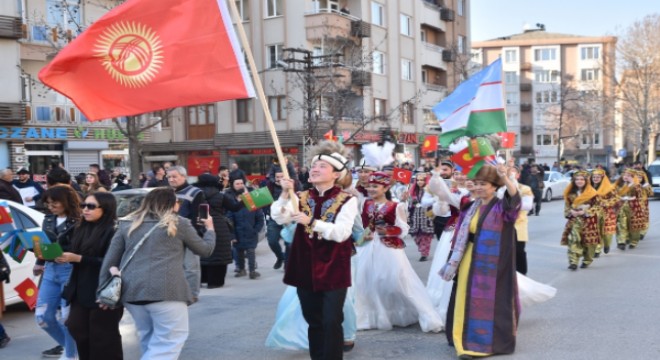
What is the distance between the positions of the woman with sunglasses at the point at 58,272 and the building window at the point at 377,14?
33503 millimetres

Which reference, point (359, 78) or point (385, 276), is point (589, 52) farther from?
point (385, 276)

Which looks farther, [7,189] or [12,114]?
[12,114]

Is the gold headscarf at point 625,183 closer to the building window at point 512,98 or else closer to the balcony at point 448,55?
the balcony at point 448,55

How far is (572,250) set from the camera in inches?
440

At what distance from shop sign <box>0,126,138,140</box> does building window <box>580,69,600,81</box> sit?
190 feet

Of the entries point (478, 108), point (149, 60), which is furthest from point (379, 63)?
point (149, 60)

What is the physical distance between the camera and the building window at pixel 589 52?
76250mm

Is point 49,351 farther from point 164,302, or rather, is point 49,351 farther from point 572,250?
point 572,250

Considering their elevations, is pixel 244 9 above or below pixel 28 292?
above

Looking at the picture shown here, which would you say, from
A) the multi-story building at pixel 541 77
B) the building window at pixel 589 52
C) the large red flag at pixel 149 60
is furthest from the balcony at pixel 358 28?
the building window at pixel 589 52

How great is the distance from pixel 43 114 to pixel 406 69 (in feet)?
69.6

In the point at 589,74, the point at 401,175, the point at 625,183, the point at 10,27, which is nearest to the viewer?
the point at 401,175

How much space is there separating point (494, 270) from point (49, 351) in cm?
429

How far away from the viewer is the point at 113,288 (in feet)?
16.1
